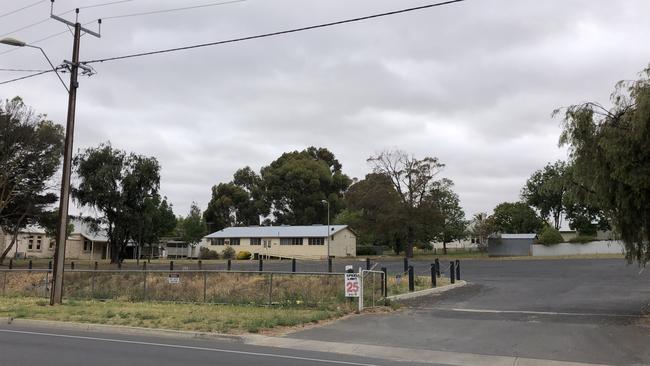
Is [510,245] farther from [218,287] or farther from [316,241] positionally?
[218,287]

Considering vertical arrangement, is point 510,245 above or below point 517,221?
below

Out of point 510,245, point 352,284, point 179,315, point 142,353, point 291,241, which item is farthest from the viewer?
point 291,241

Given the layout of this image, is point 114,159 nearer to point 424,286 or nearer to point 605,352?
point 424,286

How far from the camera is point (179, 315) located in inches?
679

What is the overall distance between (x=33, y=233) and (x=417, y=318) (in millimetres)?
80459

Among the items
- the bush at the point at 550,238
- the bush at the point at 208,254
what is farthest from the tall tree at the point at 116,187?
the bush at the point at 550,238

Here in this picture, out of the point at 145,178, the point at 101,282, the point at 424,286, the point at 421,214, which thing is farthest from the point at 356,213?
the point at 424,286

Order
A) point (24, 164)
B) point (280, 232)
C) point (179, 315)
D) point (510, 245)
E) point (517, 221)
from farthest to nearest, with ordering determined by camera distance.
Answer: point (517, 221), point (280, 232), point (510, 245), point (24, 164), point (179, 315)

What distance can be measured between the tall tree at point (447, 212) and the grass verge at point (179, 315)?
2019 inches

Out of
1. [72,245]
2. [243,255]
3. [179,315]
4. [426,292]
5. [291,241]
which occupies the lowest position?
[179,315]

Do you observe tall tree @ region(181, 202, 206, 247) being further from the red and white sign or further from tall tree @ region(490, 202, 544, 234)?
the red and white sign

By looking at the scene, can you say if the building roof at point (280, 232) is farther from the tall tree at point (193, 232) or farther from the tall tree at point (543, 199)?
the tall tree at point (543, 199)

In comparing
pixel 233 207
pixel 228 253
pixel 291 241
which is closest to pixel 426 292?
pixel 291 241

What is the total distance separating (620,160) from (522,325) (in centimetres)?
473
